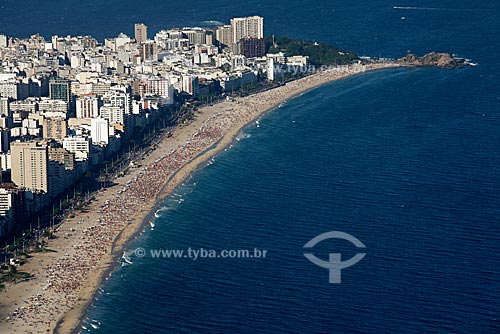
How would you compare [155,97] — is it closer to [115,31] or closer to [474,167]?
[474,167]

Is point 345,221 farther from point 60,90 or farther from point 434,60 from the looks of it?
point 434,60

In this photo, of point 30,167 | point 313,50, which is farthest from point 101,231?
point 313,50

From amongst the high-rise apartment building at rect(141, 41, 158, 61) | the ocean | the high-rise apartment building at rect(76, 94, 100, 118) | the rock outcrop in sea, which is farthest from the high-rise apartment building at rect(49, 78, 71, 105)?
the rock outcrop in sea

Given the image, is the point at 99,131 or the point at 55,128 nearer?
the point at 99,131

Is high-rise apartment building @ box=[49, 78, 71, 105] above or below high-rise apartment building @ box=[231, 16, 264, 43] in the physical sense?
below

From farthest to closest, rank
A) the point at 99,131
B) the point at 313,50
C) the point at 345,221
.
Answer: the point at 313,50 < the point at 99,131 < the point at 345,221

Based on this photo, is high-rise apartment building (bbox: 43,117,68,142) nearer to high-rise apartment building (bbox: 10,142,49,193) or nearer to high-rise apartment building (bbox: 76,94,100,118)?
high-rise apartment building (bbox: 76,94,100,118)

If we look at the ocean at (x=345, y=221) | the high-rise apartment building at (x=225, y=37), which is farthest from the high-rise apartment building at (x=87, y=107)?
the high-rise apartment building at (x=225, y=37)

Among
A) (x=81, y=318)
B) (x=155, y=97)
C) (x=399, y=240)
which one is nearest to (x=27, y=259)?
(x=81, y=318)
